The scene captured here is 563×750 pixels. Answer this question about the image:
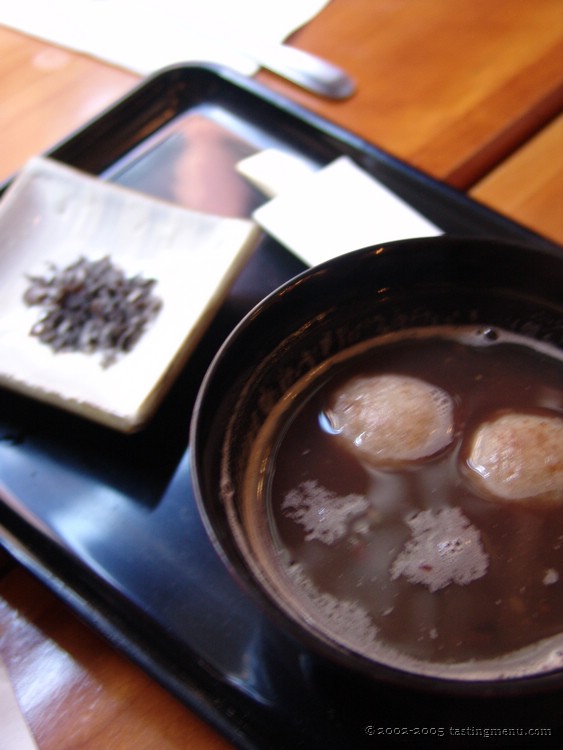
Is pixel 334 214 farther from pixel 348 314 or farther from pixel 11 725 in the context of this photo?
pixel 11 725

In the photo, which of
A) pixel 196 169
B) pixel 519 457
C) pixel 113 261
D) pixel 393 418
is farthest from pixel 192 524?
pixel 196 169

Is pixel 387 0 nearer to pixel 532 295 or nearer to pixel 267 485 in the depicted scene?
pixel 532 295

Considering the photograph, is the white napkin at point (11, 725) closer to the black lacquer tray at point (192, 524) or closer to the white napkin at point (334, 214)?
the black lacquer tray at point (192, 524)

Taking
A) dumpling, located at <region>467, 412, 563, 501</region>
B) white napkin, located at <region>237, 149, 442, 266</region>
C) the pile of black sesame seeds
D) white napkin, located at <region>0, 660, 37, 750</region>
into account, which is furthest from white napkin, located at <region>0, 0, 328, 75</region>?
white napkin, located at <region>0, 660, 37, 750</region>

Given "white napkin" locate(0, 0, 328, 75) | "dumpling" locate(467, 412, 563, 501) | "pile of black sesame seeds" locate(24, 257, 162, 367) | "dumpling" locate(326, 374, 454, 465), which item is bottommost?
"dumpling" locate(467, 412, 563, 501)

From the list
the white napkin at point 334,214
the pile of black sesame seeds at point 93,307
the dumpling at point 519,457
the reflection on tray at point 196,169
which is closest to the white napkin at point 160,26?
the reflection on tray at point 196,169

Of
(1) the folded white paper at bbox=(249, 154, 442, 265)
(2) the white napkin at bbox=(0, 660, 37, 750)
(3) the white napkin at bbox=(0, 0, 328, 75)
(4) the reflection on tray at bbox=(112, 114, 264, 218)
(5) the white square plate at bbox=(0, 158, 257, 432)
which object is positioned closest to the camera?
(2) the white napkin at bbox=(0, 660, 37, 750)

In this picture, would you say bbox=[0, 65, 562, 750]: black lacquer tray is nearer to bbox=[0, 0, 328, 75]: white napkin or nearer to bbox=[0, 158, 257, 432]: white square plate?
bbox=[0, 158, 257, 432]: white square plate

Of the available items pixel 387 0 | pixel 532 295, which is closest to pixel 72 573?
pixel 532 295
